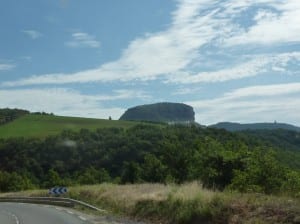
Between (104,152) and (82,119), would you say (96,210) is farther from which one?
(82,119)

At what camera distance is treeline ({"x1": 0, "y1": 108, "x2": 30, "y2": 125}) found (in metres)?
130

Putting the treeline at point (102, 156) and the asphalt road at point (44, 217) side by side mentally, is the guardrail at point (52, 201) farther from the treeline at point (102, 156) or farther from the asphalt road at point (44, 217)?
the treeline at point (102, 156)

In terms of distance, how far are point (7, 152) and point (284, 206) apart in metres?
92.5

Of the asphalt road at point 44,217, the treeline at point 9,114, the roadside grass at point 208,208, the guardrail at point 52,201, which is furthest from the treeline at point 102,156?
the roadside grass at point 208,208

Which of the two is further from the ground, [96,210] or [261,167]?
[261,167]

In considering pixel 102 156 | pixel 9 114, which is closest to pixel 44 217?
pixel 102 156

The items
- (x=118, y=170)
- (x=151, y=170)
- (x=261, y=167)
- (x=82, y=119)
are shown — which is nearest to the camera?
(x=261, y=167)

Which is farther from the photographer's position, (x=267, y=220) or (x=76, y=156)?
(x=76, y=156)

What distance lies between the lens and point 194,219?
57.3 feet

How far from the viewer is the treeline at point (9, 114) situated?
12980 cm

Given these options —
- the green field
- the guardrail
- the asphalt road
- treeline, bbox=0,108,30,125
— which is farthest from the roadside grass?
treeline, bbox=0,108,30,125

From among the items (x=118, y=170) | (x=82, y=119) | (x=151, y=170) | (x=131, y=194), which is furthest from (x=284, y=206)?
(x=82, y=119)

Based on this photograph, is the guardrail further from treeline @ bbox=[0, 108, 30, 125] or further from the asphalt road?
treeline @ bbox=[0, 108, 30, 125]

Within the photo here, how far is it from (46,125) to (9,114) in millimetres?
15017
